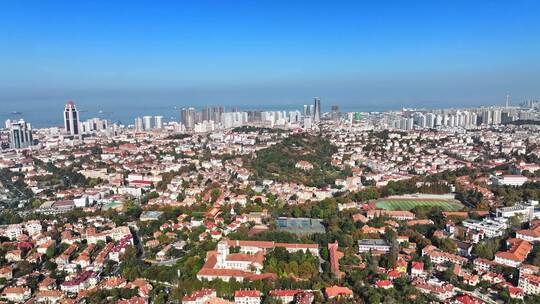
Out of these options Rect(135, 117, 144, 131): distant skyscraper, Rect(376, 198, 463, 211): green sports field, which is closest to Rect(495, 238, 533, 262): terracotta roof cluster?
Rect(376, 198, 463, 211): green sports field

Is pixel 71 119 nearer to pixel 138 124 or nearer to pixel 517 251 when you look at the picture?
pixel 138 124

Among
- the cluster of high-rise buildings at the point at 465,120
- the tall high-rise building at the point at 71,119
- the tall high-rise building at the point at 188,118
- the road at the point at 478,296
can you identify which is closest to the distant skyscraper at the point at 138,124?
the tall high-rise building at the point at 188,118

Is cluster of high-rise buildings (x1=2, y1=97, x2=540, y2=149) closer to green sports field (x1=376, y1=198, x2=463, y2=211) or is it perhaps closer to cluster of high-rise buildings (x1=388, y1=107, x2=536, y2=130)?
cluster of high-rise buildings (x1=388, y1=107, x2=536, y2=130)

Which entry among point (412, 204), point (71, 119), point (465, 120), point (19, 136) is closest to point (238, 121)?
point (71, 119)

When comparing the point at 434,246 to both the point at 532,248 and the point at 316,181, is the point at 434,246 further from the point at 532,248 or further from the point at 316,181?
the point at 316,181

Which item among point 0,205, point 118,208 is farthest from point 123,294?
point 0,205
